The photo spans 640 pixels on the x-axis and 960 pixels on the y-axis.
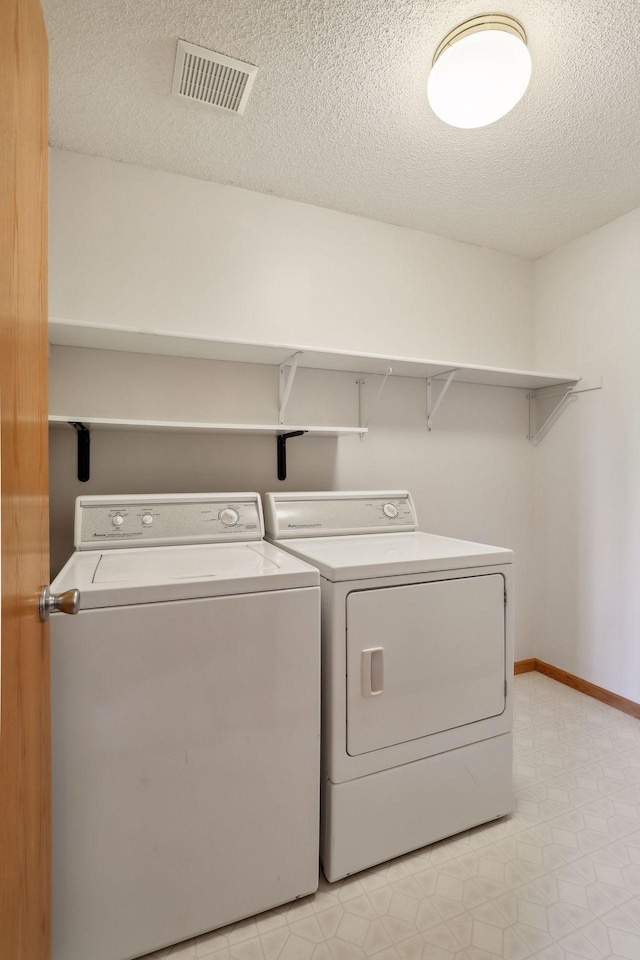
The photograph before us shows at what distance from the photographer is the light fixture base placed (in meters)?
1.40

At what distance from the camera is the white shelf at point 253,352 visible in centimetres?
184

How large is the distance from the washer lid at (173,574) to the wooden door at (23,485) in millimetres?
237

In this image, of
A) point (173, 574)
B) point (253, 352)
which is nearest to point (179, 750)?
point (173, 574)

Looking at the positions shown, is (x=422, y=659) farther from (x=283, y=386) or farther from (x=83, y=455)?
(x=83, y=455)

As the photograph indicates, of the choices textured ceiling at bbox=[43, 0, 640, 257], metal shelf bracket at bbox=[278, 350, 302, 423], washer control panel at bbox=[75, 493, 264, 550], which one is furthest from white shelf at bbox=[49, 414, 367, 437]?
textured ceiling at bbox=[43, 0, 640, 257]

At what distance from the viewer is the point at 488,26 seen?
1398mm

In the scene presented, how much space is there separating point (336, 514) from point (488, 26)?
166cm

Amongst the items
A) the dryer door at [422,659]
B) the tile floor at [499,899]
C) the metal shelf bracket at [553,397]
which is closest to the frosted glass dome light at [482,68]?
the dryer door at [422,659]

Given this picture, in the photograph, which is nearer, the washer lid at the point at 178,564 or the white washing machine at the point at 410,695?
Result: the washer lid at the point at 178,564

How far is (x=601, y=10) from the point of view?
1383mm

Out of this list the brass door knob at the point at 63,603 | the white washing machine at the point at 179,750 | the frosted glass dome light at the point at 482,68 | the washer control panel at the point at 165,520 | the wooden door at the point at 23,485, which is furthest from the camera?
the washer control panel at the point at 165,520

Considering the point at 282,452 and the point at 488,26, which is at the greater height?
the point at 488,26

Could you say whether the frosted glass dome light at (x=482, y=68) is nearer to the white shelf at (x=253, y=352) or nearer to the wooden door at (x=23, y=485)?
the white shelf at (x=253, y=352)

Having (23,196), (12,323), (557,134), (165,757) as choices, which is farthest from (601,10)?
(165,757)
